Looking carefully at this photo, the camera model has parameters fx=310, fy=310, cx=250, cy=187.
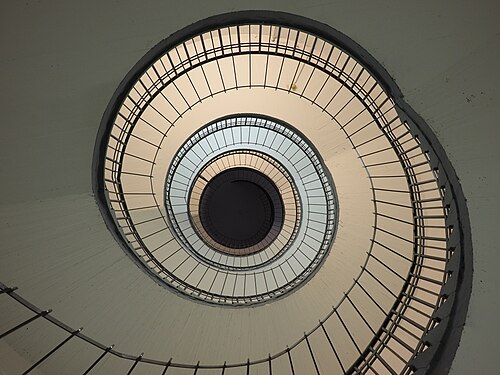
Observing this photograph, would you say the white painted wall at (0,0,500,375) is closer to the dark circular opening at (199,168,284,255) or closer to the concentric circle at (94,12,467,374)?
the concentric circle at (94,12,467,374)

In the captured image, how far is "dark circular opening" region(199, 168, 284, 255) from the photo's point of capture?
374 inches

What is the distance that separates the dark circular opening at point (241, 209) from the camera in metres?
9.49

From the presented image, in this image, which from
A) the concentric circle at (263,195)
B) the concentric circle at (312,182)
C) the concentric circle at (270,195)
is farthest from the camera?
the concentric circle at (270,195)

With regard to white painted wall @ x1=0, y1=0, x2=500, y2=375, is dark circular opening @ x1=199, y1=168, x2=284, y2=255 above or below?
above

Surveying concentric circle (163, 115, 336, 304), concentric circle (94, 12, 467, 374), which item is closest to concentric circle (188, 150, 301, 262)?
concentric circle (163, 115, 336, 304)

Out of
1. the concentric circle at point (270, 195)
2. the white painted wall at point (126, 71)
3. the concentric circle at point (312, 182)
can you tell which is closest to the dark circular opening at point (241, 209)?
the concentric circle at point (270, 195)

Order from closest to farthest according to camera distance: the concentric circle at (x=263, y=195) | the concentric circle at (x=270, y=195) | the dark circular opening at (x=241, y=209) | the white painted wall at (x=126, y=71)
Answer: the white painted wall at (x=126, y=71) < the concentric circle at (x=263, y=195) < the concentric circle at (x=270, y=195) < the dark circular opening at (x=241, y=209)

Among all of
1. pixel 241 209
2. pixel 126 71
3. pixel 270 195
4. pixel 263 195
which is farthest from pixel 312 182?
pixel 126 71

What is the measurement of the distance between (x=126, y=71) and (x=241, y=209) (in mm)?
7285

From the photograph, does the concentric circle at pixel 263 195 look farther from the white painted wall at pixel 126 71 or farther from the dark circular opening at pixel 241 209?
the white painted wall at pixel 126 71

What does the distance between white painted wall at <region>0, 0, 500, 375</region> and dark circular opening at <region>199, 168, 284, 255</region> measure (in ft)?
21.3

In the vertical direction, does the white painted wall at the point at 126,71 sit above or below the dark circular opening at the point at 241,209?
below

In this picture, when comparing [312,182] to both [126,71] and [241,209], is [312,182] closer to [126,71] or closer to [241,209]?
[241,209]

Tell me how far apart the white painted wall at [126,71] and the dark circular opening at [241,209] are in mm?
6487
